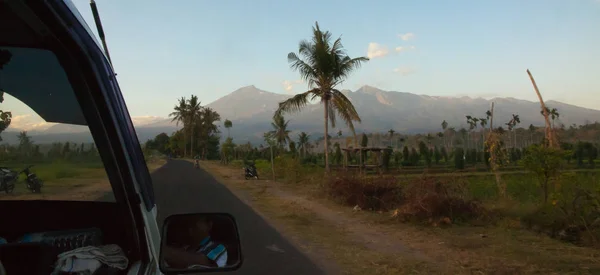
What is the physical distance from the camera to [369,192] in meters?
13.7

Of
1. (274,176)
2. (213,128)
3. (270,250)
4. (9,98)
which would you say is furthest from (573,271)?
(213,128)

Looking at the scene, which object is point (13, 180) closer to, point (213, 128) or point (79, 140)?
point (79, 140)

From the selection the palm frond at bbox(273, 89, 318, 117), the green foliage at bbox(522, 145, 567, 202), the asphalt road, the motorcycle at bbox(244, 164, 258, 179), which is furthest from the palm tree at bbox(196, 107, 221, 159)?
the green foliage at bbox(522, 145, 567, 202)

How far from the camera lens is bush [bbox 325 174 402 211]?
13344mm

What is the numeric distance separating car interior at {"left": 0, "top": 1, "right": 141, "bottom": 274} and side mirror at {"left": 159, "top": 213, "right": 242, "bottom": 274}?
14 cm

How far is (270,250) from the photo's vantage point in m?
7.98

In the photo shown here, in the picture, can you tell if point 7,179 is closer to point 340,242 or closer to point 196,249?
point 196,249

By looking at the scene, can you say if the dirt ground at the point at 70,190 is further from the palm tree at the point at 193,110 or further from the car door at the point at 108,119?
the palm tree at the point at 193,110

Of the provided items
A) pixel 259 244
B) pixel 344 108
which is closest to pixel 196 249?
pixel 259 244

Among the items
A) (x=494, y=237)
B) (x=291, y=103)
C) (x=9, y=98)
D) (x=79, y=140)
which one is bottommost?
(x=494, y=237)

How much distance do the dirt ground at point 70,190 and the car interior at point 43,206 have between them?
4cm

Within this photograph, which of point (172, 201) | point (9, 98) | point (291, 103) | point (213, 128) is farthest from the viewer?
point (213, 128)

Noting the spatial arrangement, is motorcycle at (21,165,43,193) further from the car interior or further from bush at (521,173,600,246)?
bush at (521,173,600,246)

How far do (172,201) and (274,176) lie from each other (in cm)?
1237
